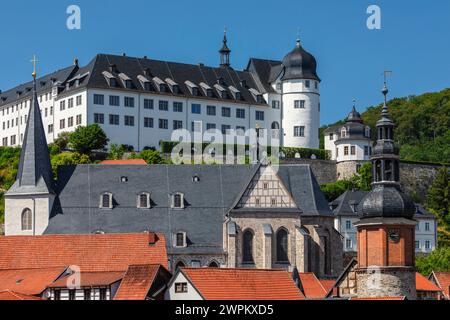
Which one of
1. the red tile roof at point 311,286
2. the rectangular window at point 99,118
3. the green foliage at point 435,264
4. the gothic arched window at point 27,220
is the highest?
the rectangular window at point 99,118

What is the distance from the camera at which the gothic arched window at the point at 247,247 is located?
199 feet

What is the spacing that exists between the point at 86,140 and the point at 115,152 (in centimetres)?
261

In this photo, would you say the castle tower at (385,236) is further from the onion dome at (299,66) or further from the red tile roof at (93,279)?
the onion dome at (299,66)

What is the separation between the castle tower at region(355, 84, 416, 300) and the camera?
146 feet

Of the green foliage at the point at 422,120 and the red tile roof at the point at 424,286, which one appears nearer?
the red tile roof at the point at 424,286

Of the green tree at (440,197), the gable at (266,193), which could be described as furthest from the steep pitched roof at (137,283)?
the green tree at (440,197)

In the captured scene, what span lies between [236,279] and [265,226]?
28.2 metres

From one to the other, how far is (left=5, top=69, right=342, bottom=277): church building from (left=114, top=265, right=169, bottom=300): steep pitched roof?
19.5 metres

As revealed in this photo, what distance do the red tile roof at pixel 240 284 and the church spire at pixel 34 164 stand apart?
30190 mm

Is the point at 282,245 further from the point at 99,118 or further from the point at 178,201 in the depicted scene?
the point at 99,118

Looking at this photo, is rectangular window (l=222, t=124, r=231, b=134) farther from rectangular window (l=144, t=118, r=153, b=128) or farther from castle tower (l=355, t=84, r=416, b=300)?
castle tower (l=355, t=84, r=416, b=300)
